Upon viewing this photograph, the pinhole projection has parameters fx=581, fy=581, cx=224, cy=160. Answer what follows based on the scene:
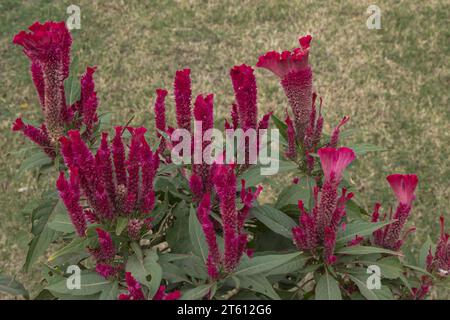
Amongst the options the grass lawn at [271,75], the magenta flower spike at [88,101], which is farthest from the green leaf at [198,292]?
the grass lawn at [271,75]

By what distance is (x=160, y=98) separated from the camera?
180cm

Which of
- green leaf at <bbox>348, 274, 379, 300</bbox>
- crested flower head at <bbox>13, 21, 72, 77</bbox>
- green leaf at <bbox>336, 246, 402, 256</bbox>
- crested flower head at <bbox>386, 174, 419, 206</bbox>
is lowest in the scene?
green leaf at <bbox>348, 274, 379, 300</bbox>

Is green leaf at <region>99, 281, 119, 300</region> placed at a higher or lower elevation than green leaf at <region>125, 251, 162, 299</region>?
lower

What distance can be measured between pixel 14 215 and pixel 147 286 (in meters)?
3.48

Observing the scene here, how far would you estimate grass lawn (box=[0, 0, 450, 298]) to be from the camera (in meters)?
4.89

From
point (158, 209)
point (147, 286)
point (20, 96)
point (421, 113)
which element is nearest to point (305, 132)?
point (158, 209)

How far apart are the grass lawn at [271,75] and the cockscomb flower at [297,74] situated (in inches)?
116

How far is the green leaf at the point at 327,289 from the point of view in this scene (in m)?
1.47

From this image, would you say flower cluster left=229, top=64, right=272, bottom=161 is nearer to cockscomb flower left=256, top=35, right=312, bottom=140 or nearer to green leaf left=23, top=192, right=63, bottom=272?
cockscomb flower left=256, top=35, right=312, bottom=140

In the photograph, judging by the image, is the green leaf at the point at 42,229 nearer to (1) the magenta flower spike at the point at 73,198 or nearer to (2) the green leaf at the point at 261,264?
(1) the magenta flower spike at the point at 73,198

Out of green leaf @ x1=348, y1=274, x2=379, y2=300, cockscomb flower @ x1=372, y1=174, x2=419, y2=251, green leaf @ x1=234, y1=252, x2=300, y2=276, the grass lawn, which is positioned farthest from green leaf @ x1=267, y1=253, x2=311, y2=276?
the grass lawn

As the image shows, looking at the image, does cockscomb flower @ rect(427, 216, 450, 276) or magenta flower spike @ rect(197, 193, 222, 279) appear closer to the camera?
magenta flower spike @ rect(197, 193, 222, 279)

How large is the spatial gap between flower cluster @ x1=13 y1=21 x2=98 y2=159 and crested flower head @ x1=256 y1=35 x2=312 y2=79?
1.84 feet
